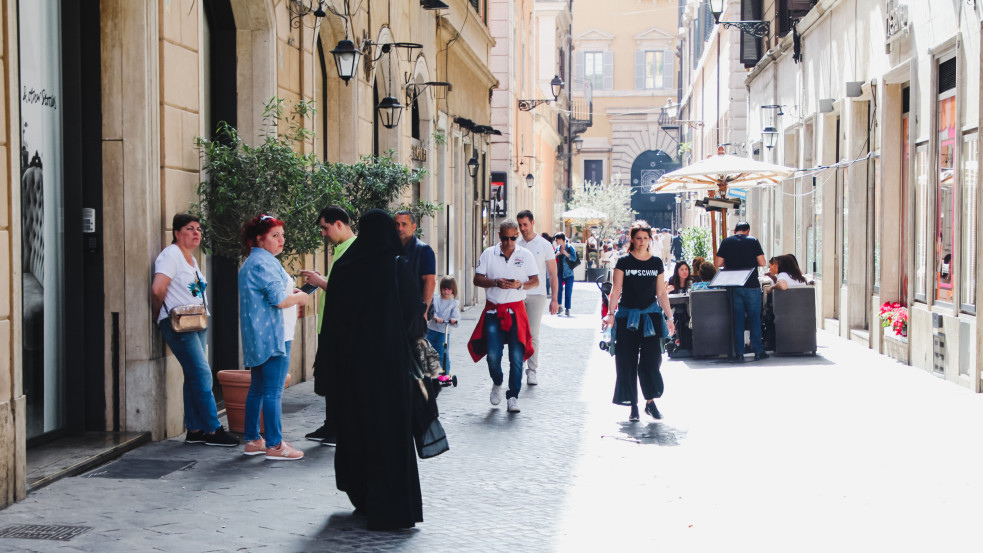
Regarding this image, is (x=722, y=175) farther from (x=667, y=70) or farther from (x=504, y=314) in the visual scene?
(x=667, y=70)

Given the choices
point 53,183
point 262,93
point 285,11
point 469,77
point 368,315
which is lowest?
point 368,315

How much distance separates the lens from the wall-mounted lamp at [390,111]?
1542cm

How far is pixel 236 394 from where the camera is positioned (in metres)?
8.64

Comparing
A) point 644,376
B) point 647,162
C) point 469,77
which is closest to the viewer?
point 644,376

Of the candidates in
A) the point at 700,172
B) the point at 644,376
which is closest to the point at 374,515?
the point at 644,376

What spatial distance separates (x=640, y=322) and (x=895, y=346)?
19.1 feet

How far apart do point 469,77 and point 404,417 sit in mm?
20260

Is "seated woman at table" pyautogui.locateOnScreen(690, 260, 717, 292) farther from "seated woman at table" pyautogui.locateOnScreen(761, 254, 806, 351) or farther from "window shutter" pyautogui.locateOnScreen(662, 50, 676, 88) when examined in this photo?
"window shutter" pyautogui.locateOnScreen(662, 50, 676, 88)

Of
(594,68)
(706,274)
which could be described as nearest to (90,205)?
(706,274)

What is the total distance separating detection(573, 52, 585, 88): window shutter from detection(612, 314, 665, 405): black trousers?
63.8m

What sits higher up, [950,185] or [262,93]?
→ [262,93]

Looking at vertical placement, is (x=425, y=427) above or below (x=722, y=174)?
below

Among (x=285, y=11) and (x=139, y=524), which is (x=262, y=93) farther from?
(x=139, y=524)

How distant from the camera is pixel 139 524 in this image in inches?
238
